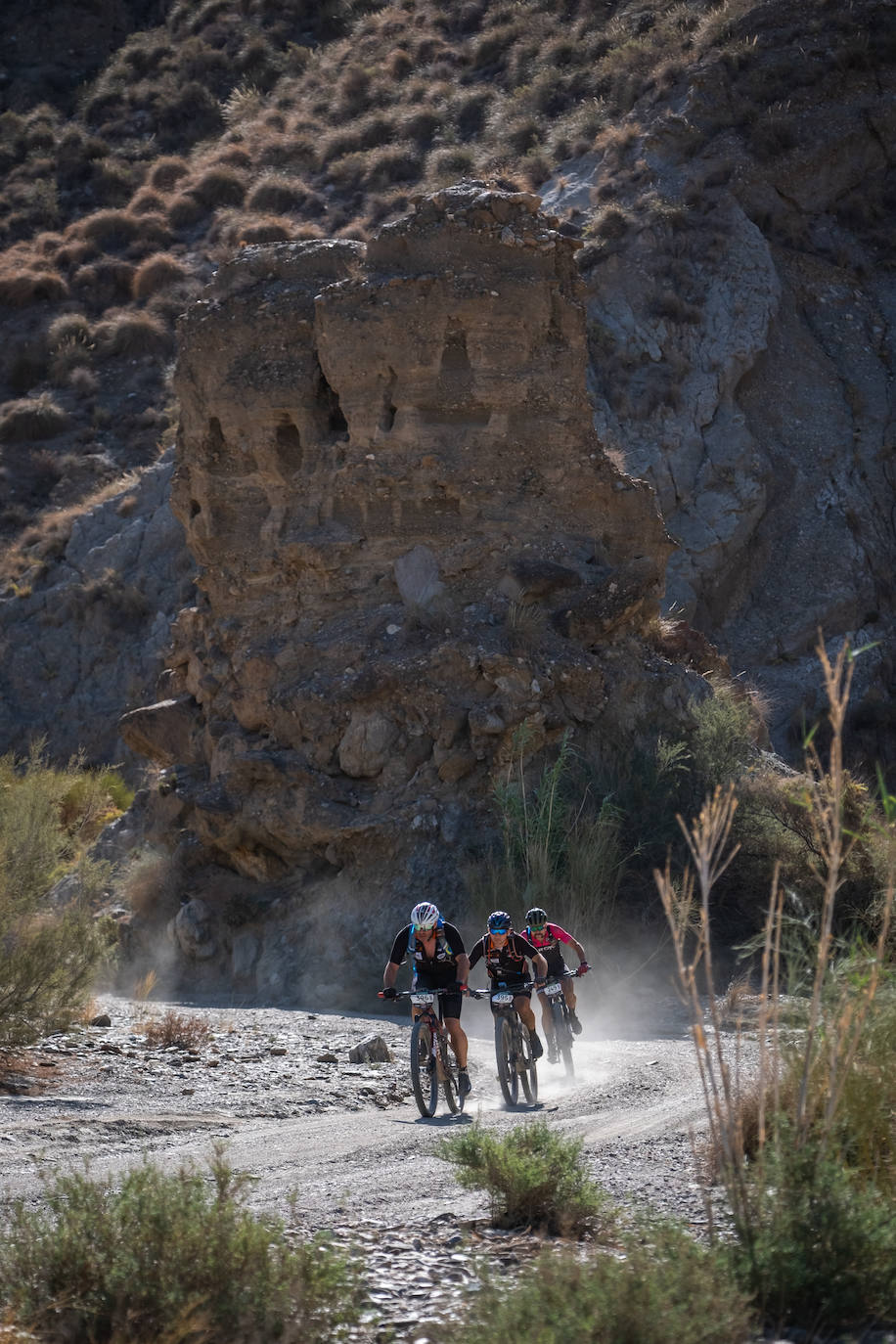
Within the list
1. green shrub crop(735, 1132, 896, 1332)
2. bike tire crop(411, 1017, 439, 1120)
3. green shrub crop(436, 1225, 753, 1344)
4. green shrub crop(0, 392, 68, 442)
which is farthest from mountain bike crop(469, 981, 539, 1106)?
green shrub crop(0, 392, 68, 442)

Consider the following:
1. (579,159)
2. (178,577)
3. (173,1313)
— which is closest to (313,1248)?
(173,1313)

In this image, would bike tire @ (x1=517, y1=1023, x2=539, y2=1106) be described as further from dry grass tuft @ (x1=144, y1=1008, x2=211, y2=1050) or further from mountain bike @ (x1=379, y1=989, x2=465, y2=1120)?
dry grass tuft @ (x1=144, y1=1008, x2=211, y2=1050)

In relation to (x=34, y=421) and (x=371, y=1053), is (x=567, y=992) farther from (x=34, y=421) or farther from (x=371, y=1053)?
(x=34, y=421)

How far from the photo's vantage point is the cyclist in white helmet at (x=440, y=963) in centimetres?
1045

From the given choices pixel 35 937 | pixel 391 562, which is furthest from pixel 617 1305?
pixel 391 562

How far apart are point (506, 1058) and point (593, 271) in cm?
2652

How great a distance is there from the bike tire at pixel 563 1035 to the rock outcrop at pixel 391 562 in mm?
5855

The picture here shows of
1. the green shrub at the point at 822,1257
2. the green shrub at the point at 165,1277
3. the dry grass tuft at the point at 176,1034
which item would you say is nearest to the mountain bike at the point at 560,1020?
the dry grass tuft at the point at 176,1034

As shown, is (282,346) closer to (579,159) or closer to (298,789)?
(298,789)

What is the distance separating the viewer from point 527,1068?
421 inches

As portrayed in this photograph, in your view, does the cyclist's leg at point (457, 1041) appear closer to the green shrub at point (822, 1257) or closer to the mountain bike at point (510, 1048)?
the mountain bike at point (510, 1048)

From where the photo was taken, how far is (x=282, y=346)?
68.0ft

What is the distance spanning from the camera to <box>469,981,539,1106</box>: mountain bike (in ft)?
34.6

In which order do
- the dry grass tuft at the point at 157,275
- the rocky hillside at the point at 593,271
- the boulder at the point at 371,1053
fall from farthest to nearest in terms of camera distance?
the dry grass tuft at the point at 157,275 < the rocky hillside at the point at 593,271 < the boulder at the point at 371,1053
